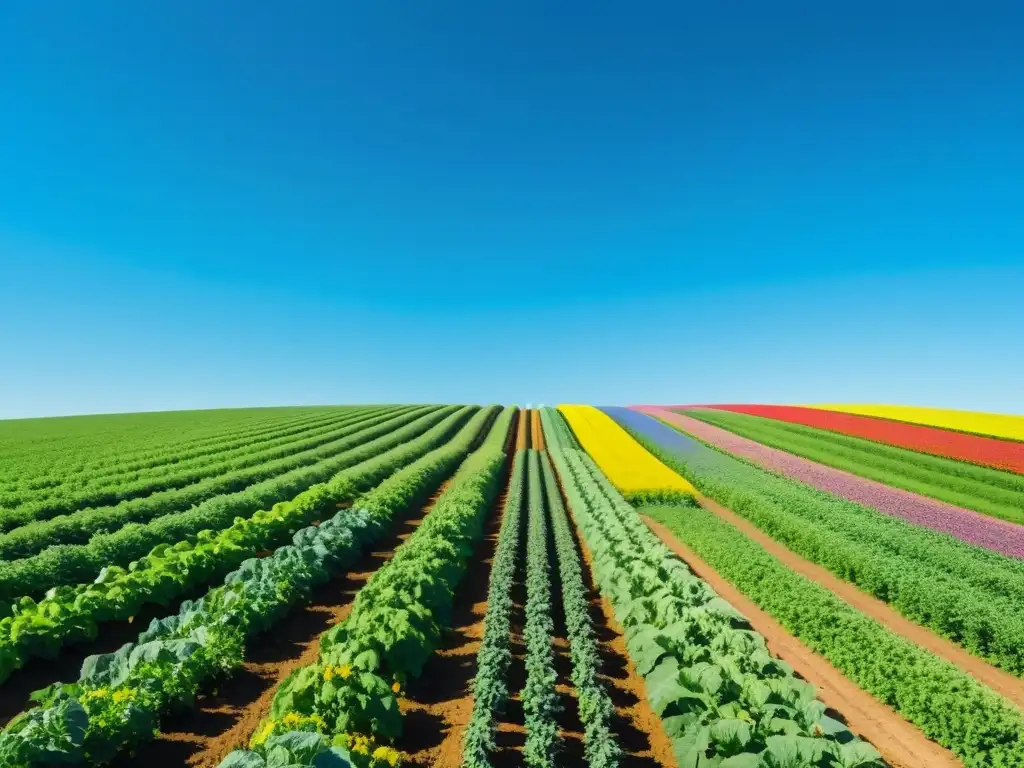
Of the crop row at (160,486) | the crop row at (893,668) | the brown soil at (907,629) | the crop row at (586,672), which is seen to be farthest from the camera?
the crop row at (160,486)

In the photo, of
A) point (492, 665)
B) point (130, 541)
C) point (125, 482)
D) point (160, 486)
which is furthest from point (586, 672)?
point (125, 482)

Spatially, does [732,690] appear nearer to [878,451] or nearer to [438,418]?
[878,451]

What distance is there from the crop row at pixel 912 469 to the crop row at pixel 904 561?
7439 mm

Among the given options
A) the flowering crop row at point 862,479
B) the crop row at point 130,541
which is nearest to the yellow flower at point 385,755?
the crop row at point 130,541

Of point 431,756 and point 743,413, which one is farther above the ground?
point 743,413

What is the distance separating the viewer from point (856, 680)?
10359 mm

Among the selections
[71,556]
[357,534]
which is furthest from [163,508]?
[357,534]

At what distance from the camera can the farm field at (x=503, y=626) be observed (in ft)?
24.3

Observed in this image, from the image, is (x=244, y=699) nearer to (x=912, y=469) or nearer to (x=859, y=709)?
(x=859, y=709)

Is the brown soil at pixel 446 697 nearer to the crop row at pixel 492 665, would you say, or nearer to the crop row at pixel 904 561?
the crop row at pixel 492 665

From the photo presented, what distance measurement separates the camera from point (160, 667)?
8.17 m

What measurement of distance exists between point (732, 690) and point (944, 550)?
13951mm

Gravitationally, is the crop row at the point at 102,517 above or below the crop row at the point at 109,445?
below

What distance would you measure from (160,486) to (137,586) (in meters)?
13.9
